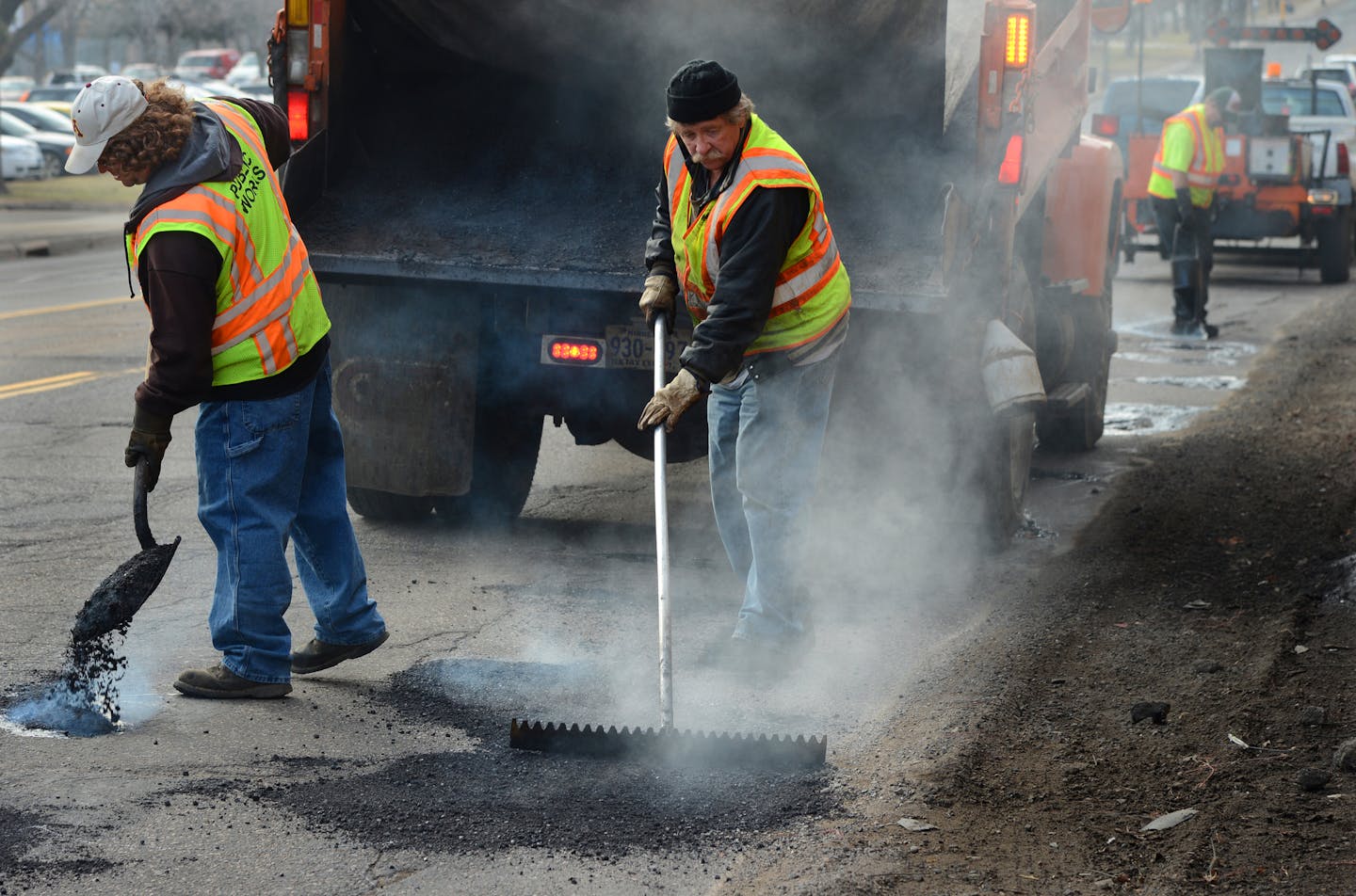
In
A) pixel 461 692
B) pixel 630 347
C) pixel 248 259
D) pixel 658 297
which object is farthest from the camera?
pixel 630 347

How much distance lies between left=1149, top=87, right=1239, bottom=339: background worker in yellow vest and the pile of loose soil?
5749mm

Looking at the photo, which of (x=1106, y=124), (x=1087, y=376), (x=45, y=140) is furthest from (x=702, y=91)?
(x=45, y=140)

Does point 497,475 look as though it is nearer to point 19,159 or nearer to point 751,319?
point 751,319

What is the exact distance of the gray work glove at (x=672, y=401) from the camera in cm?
433

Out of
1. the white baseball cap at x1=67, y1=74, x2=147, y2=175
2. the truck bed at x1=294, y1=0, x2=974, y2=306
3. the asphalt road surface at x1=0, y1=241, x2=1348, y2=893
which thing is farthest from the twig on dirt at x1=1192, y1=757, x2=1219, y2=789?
the white baseball cap at x1=67, y1=74, x2=147, y2=175

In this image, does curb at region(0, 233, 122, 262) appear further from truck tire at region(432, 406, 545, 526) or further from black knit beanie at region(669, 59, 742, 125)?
black knit beanie at region(669, 59, 742, 125)

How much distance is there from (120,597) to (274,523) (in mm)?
422

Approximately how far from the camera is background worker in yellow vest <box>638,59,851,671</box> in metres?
4.41

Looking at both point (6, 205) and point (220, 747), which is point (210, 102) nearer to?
point (220, 747)

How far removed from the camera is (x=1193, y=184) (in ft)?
40.7

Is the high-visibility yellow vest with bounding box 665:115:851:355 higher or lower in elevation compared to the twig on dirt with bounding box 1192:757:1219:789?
higher

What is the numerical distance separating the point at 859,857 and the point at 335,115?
360 cm

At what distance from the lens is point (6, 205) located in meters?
23.2

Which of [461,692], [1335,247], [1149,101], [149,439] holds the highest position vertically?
[1149,101]
